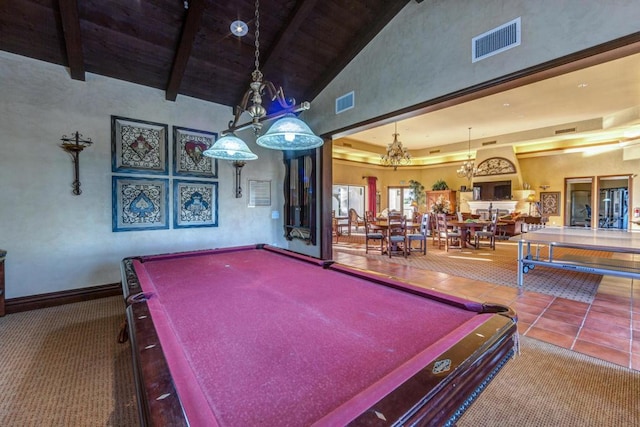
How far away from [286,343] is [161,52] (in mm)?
4145

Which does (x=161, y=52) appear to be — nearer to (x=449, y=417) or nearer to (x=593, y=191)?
(x=449, y=417)

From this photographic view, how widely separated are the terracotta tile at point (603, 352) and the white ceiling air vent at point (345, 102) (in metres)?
3.79

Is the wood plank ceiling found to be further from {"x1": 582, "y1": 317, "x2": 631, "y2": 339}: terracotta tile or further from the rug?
{"x1": 582, "y1": 317, "x2": 631, "y2": 339}: terracotta tile

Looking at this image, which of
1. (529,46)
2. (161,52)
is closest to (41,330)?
(161,52)

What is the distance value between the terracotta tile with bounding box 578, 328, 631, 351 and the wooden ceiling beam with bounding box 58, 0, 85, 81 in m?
5.96

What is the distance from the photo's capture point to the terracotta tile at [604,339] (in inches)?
91.6

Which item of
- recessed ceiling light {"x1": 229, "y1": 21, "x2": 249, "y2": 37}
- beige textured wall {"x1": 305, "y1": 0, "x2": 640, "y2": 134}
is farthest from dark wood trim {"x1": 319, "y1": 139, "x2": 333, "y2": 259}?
recessed ceiling light {"x1": 229, "y1": 21, "x2": 249, "y2": 37}

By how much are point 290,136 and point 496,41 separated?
2285 mm

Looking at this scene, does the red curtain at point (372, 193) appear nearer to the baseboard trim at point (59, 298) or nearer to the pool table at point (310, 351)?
the baseboard trim at point (59, 298)

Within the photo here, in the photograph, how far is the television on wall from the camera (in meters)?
10.1

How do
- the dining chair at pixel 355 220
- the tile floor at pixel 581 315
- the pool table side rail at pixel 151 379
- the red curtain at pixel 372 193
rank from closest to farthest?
the pool table side rail at pixel 151 379 → the tile floor at pixel 581 315 → the dining chair at pixel 355 220 → the red curtain at pixel 372 193

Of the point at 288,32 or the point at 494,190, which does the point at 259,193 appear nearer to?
the point at 288,32

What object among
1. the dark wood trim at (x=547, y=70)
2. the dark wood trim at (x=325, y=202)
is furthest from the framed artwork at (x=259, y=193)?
the dark wood trim at (x=547, y=70)

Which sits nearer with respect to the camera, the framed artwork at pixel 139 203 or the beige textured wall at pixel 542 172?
the framed artwork at pixel 139 203
